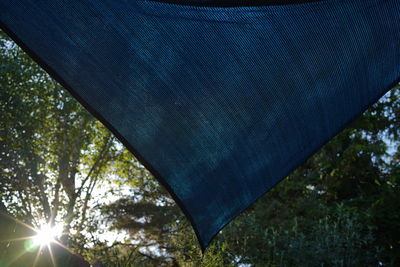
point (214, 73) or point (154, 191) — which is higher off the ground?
point (154, 191)

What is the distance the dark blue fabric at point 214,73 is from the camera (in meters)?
1.76

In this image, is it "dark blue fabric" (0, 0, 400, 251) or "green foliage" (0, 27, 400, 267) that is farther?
"green foliage" (0, 27, 400, 267)

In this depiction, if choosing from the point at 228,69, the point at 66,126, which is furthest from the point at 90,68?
the point at 66,126

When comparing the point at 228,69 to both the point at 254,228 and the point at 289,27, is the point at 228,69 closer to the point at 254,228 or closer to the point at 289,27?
the point at 289,27

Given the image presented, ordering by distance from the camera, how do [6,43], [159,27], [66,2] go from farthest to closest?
1. [6,43]
2. [159,27]
3. [66,2]

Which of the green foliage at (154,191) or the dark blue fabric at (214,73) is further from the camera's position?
the green foliage at (154,191)

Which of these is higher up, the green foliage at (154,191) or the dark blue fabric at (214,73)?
the green foliage at (154,191)

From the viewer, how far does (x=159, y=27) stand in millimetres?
1810

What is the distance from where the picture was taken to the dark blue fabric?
5.78ft

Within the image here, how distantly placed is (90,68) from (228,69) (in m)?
0.68

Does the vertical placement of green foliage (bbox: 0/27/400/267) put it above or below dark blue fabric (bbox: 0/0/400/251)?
above

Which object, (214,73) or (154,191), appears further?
(154,191)

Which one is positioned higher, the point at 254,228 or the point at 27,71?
the point at 27,71

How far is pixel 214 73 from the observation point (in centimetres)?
200
